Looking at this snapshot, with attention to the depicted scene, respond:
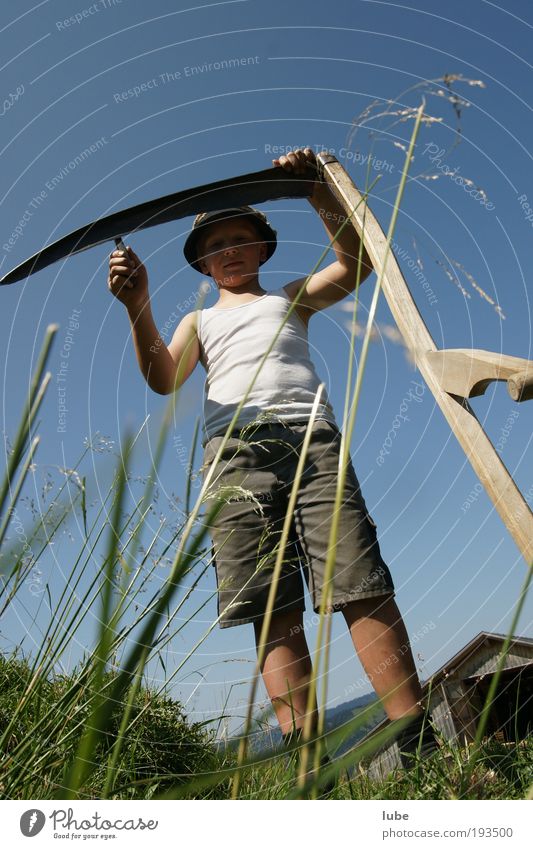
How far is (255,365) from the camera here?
2.43 meters

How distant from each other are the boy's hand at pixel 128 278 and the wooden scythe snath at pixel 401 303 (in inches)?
14.6

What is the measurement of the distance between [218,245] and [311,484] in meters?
1.24

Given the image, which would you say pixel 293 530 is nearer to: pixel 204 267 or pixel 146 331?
pixel 146 331

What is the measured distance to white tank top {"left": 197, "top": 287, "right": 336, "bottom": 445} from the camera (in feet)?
7.73

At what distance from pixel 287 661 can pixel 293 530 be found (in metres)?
0.48

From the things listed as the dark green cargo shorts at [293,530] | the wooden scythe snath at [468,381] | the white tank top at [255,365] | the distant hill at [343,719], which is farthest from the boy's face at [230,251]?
the distant hill at [343,719]

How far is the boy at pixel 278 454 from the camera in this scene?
1989mm

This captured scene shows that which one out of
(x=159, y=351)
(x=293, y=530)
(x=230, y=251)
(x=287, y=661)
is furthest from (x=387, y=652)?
(x=230, y=251)

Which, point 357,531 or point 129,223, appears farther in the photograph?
point 357,531

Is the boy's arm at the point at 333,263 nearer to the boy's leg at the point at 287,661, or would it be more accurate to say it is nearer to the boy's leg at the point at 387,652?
the boy's leg at the point at 387,652
